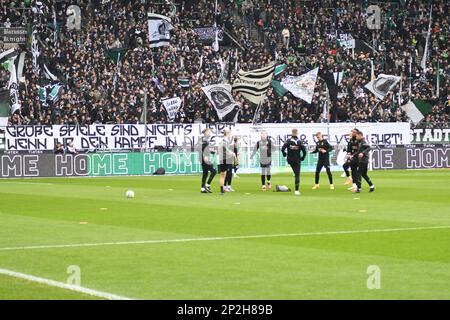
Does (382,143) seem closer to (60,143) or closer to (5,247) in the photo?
(60,143)

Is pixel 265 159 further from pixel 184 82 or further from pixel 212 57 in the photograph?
pixel 212 57

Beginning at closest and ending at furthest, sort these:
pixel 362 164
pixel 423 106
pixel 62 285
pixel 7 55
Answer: pixel 62 285 < pixel 362 164 < pixel 7 55 < pixel 423 106

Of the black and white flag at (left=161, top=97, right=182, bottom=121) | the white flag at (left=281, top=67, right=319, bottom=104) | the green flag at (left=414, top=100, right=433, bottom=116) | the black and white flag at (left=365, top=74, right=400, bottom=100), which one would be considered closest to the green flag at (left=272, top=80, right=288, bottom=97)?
the white flag at (left=281, top=67, right=319, bottom=104)

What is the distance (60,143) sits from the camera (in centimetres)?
4728

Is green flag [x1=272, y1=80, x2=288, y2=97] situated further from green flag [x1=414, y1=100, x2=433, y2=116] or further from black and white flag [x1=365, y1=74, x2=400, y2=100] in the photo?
green flag [x1=414, y1=100, x2=433, y2=116]

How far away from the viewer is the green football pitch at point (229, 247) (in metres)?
10.8


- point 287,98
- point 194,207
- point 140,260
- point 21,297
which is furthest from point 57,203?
point 287,98

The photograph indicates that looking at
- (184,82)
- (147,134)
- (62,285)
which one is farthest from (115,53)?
(62,285)

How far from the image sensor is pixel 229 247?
1491 centimetres

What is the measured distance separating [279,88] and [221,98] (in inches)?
177

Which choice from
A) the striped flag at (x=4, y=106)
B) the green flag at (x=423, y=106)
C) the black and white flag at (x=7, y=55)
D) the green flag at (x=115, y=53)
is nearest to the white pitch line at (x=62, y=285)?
the striped flag at (x=4, y=106)

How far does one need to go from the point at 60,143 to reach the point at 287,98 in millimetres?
13816

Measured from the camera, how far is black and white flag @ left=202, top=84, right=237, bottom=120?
5147 centimetres

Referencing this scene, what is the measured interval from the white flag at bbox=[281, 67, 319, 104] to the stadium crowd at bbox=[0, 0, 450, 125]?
0.57 m
